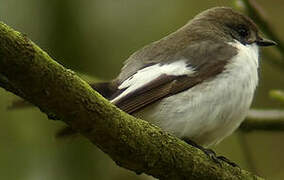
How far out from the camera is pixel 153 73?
4.48 meters

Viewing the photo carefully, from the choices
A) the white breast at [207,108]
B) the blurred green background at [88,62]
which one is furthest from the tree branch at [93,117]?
the blurred green background at [88,62]

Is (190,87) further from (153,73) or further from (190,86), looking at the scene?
(153,73)

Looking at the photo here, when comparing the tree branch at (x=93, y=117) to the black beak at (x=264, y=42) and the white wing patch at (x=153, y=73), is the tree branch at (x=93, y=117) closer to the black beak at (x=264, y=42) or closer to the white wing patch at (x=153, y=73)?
the white wing patch at (x=153, y=73)

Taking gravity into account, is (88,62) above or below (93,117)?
below

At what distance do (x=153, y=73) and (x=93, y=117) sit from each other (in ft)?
4.91

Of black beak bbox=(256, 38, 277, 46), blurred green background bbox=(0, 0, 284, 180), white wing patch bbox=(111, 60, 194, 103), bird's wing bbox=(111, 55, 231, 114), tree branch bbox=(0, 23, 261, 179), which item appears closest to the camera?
tree branch bbox=(0, 23, 261, 179)

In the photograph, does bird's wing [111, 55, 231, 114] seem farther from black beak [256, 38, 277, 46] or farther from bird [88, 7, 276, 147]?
black beak [256, 38, 277, 46]

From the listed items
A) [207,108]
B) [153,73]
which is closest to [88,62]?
[153,73]

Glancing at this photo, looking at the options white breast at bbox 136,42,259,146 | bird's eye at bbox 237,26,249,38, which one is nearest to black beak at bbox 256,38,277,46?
bird's eye at bbox 237,26,249,38

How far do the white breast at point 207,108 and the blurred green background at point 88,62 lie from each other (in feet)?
3.74

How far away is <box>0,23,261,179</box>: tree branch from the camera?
8.93ft

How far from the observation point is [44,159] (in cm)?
625

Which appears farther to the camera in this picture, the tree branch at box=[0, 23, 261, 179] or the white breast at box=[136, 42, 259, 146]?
the white breast at box=[136, 42, 259, 146]

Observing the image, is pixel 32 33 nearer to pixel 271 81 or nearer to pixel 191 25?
pixel 191 25
